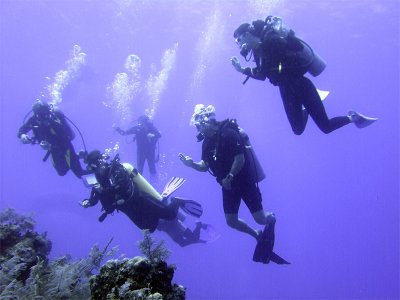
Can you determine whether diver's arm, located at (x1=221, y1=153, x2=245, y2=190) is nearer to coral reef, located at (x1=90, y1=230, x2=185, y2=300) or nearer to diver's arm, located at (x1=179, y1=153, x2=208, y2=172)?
diver's arm, located at (x1=179, y1=153, x2=208, y2=172)

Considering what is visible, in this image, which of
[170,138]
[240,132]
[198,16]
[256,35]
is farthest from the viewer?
[170,138]

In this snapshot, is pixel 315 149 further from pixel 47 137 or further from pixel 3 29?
pixel 47 137

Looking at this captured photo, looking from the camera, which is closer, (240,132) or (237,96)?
(240,132)

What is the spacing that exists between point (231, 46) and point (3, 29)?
28070 millimetres

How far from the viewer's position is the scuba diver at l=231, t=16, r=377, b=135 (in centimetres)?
705

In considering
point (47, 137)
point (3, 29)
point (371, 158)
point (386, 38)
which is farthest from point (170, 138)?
point (47, 137)

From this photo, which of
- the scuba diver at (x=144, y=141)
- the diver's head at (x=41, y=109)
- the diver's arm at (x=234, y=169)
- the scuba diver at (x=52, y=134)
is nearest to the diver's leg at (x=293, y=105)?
the diver's arm at (x=234, y=169)

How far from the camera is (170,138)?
116000 millimetres

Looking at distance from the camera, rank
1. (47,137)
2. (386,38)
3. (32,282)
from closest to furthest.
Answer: (32,282)
(47,137)
(386,38)

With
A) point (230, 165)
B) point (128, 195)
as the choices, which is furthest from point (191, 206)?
point (230, 165)

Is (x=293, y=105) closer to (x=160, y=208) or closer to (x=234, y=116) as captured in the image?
(x=160, y=208)

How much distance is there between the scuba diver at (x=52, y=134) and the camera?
10234 mm

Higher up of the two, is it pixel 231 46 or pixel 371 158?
pixel 371 158

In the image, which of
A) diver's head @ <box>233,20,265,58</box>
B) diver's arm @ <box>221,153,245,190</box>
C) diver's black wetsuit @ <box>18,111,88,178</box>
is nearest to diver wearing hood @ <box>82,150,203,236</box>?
diver's arm @ <box>221,153,245,190</box>
